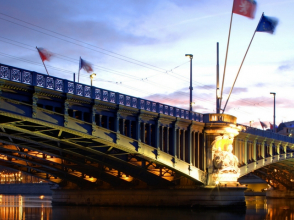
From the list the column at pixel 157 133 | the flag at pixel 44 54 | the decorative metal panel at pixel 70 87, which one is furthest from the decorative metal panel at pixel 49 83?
the column at pixel 157 133

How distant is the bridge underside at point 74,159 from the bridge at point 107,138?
0.08m

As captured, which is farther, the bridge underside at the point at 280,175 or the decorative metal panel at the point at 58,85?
the bridge underside at the point at 280,175

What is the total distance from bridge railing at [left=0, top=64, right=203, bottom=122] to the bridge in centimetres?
7

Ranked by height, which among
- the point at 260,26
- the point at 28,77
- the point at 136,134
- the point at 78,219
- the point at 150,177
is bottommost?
the point at 78,219

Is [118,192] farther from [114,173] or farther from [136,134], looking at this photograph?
[136,134]

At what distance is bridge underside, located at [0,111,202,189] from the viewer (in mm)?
40113

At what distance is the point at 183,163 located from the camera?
5312 centimetres

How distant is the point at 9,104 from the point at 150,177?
89.3ft

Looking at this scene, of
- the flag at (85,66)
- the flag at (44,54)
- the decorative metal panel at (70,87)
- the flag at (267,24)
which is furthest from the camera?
the flag at (85,66)

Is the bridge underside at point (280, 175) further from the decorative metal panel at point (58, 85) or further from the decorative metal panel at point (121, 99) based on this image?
the decorative metal panel at point (58, 85)

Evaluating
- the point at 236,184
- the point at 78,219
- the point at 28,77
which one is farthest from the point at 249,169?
the point at 28,77

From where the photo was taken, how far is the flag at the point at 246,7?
161 feet

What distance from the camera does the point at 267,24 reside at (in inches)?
1988

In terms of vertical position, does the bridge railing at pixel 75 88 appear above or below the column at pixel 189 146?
above
